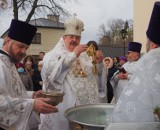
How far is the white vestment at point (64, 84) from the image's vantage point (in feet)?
10.9

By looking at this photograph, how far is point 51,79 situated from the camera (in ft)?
11.0

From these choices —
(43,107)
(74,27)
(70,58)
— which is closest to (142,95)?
(43,107)

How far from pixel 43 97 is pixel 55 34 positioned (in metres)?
36.8

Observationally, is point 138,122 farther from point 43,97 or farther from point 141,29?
point 141,29

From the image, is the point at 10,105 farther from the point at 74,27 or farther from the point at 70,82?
the point at 74,27

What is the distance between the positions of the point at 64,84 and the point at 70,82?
76mm

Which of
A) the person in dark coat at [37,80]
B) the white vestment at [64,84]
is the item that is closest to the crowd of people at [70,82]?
the white vestment at [64,84]

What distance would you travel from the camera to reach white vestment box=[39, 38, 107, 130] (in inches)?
131

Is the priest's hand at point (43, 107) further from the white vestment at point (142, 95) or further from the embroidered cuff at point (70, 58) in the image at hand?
the embroidered cuff at point (70, 58)

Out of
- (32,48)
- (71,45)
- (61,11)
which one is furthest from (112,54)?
(71,45)

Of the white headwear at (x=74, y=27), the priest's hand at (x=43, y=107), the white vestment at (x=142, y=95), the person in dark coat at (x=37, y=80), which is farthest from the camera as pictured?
the person in dark coat at (x=37, y=80)

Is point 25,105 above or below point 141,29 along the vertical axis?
below

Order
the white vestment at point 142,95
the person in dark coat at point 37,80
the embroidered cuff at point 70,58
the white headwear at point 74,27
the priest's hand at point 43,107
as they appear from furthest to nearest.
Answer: the person in dark coat at point 37,80, the white headwear at point 74,27, the embroidered cuff at point 70,58, the priest's hand at point 43,107, the white vestment at point 142,95

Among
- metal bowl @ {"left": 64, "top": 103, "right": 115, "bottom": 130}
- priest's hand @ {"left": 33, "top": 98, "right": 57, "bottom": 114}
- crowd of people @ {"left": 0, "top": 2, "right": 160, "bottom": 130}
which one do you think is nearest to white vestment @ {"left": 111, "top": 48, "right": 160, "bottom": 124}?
crowd of people @ {"left": 0, "top": 2, "right": 160, "bottom": 130}
